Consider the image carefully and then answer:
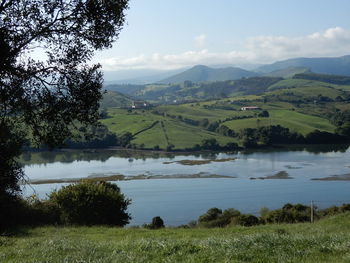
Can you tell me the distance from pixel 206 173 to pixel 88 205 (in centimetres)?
6626

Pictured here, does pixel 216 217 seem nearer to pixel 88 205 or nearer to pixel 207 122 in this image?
pixel 88 205

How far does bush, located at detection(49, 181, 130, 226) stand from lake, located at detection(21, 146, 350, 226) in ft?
78.1

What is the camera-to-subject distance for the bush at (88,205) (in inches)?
1196

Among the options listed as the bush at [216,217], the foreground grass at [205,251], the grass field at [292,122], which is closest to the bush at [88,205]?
the bush at [216,217]

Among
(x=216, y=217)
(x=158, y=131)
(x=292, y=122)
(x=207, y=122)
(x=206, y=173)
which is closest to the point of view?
(x=216, y=217)

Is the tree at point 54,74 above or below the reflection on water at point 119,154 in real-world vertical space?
above

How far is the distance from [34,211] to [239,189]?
178ft

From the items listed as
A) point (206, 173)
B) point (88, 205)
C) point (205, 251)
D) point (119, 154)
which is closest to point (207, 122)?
point (119, 154)

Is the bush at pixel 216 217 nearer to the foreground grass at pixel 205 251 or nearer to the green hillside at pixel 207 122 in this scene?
the foreground grass at pixel 205 251

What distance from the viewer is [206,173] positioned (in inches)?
3757

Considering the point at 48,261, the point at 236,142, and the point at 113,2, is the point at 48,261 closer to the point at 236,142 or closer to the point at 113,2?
the point at 113,2

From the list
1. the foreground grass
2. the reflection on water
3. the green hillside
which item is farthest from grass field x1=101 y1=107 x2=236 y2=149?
the foreground grass

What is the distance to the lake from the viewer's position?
6694cm

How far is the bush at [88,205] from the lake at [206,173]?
23816mm
